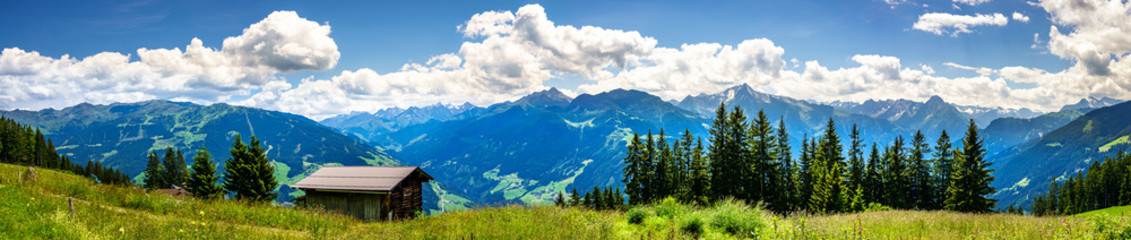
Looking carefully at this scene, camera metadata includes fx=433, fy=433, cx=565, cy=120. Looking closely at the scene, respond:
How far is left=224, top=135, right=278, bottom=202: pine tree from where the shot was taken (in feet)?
140

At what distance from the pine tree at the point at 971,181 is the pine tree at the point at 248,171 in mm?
66749

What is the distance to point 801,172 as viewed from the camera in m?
53.2

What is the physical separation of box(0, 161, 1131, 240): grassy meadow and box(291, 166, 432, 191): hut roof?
54.0 ft

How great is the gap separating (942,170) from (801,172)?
13.8 m

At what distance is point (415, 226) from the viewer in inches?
388

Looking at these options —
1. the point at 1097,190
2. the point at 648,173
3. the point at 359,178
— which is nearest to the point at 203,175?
the point at 359,178

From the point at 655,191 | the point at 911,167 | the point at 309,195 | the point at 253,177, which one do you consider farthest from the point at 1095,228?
the point at 253,177

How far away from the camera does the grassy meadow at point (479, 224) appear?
8102 millimetres

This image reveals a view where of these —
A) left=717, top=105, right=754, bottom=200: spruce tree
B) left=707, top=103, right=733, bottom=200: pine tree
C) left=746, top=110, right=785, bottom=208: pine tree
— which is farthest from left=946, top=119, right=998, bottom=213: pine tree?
left=707, top=103, right=733, bottom=200: pine tree

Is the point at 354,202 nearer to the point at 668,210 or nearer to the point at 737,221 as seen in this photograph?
the point at 668,210

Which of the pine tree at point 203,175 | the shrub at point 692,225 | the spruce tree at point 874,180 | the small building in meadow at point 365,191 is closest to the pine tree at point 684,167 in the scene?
the spruce tree at point 874,180

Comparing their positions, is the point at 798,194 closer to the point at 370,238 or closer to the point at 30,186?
the point at 370,238

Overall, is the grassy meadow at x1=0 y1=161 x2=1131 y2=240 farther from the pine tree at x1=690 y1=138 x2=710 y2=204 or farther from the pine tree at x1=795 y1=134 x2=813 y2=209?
the pine tree at x1=795 y1=134 x2=813 y2=209

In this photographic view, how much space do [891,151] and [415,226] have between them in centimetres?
5853
